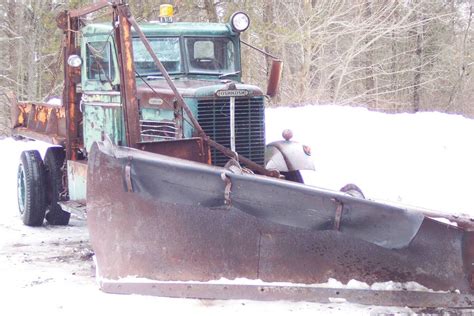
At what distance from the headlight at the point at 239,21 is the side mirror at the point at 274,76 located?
2.04 ft

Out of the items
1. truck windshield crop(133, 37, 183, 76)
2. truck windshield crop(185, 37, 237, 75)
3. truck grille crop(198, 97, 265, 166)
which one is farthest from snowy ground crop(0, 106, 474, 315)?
truck windshield crop(185, 37, 237, 75)

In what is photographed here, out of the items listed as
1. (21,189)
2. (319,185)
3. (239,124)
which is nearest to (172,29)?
(239,124)

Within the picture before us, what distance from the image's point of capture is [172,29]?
816 centimetres

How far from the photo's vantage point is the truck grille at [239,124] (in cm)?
723

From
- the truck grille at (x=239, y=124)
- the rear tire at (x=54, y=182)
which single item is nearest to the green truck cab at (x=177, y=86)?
the truck grille at (x=239, y=124)

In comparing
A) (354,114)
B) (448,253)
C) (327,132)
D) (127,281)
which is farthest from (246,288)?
(354,114)

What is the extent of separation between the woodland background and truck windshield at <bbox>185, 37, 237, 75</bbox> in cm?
1089

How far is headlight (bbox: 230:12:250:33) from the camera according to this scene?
329 inches

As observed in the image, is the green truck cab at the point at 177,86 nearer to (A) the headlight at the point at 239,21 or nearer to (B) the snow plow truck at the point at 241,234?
(A) the headlight at the point at 239,21

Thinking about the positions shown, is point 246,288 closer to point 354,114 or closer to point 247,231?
point 247,231

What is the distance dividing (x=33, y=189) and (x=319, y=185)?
440 cm

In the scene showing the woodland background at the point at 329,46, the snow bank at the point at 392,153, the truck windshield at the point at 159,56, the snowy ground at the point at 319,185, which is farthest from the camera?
the woodland background at the point at 329,46

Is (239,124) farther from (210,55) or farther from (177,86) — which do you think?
(210,55)

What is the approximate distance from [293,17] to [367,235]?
1845 cm
